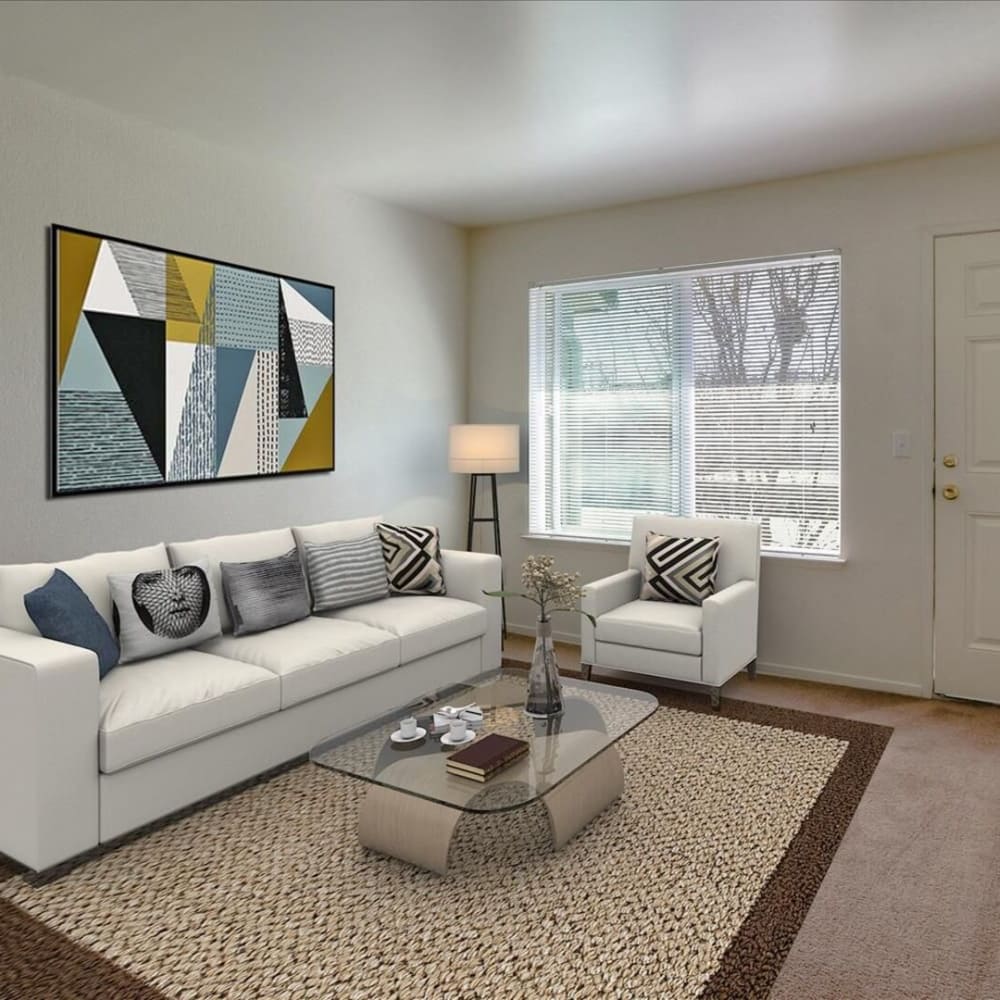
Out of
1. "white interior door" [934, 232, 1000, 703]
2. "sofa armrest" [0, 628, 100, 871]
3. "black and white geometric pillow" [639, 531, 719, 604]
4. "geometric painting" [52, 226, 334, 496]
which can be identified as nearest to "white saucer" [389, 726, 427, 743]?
"sofa armrest" [0, 628, 100, 871]

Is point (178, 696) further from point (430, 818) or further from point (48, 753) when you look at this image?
point (430, 818)

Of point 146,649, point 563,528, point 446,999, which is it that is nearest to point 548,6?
point 146,649

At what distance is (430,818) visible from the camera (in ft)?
7.82

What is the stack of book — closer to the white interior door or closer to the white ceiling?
the white ceiling

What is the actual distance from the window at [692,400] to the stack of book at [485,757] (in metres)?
2.55

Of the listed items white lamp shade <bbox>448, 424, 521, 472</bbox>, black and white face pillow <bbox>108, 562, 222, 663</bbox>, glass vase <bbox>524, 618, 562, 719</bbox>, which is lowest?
glass vase <bbox>524, 618, 562, 719</bbox>

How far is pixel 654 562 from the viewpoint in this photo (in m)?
4.38

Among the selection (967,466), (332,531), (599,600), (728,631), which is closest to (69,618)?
(332,531)

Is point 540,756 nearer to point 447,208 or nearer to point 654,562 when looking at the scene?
point 654,562

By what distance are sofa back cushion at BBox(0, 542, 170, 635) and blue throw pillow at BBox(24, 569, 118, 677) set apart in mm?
69

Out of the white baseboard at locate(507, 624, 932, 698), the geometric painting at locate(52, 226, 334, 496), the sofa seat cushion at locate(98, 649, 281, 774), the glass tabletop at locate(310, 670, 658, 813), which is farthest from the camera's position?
the white baseboard at locate(507, 624, 932, 698)

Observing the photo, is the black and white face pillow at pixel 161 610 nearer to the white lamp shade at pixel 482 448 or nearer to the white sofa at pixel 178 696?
the white sofa at pixel 178 696

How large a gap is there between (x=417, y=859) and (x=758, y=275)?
3.49 meters

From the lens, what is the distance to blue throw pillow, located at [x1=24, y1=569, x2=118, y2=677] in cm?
266
